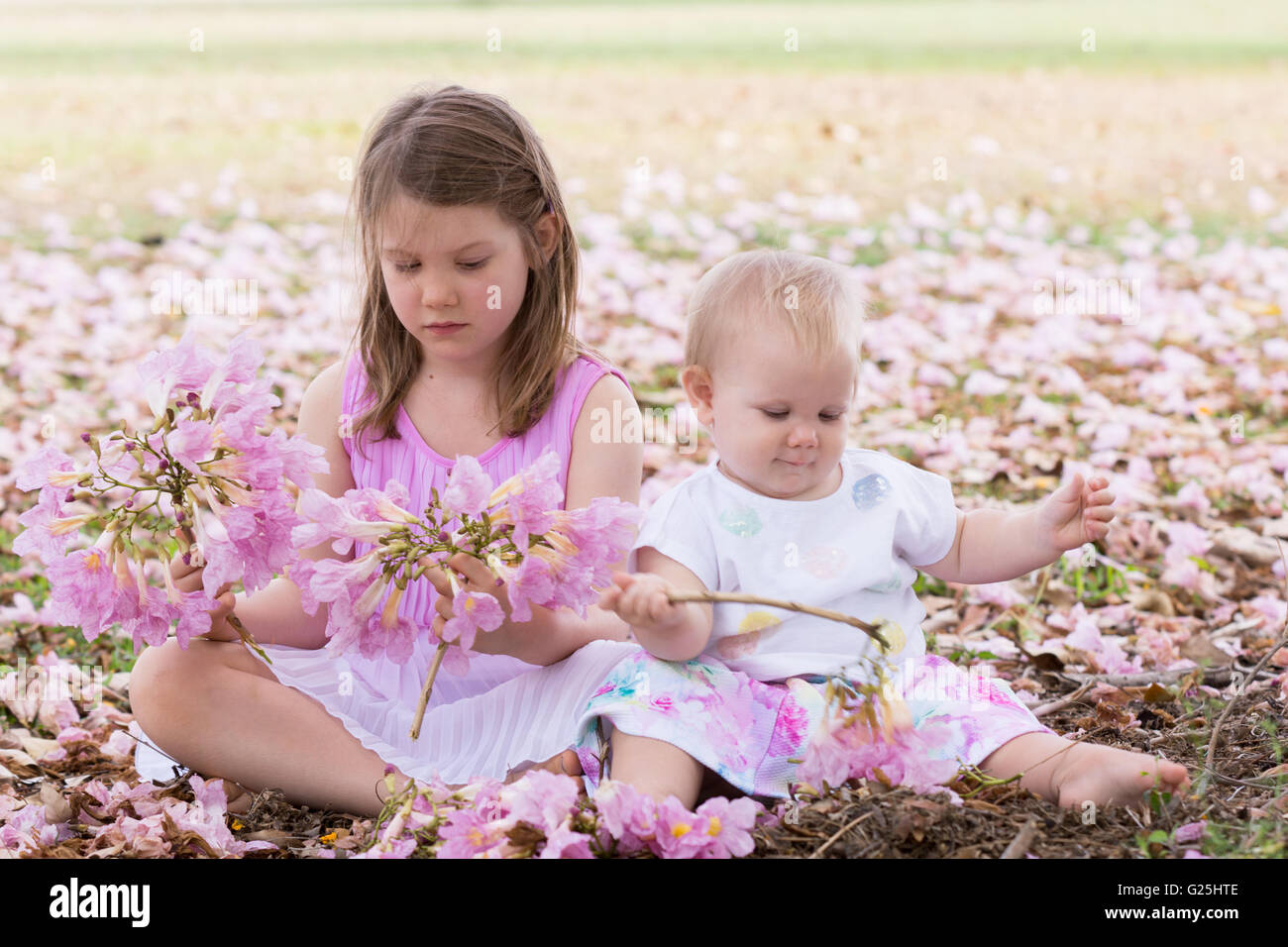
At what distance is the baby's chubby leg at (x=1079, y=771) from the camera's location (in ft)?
7.41

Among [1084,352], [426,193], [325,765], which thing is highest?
[426,193]

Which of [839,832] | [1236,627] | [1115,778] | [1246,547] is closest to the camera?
[839,832]

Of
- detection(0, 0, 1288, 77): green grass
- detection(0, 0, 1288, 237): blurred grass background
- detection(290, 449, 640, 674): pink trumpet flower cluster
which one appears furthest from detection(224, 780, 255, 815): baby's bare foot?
detection(0, 0, 1288, 77): green grass

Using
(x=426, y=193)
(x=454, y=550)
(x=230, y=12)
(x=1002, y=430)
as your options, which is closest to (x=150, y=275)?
(x=1002, y=430)

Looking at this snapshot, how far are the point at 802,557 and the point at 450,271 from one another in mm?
843

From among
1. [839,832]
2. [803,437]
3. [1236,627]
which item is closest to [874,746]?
[839,832]

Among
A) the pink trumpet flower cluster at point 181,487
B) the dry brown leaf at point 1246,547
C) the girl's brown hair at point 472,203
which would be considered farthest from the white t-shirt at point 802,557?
the dry brown leaf at point 1246,547

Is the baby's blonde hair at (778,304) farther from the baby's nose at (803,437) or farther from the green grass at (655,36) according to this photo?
the green grass at (655,36)

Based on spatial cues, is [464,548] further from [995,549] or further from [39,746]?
[39,746]

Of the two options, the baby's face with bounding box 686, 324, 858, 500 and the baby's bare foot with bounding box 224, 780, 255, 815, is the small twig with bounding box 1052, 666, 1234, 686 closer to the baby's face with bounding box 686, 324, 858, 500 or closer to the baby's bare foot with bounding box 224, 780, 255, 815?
the baby's face with bounding box 686, 324, 858, 500

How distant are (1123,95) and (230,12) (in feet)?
46.9

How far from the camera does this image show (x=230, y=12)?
2138 cm

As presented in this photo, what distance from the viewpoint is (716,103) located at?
12.2 m
